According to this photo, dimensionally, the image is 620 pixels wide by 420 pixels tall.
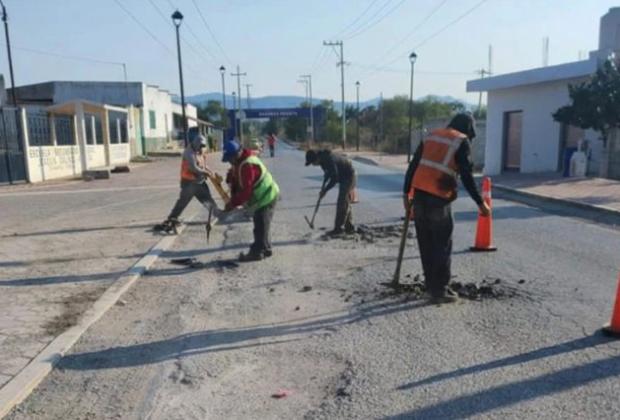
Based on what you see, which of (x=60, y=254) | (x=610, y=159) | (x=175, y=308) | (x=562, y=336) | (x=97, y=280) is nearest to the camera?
(x=562, y=336)

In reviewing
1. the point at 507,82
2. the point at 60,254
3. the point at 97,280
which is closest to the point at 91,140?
the point at 507,82

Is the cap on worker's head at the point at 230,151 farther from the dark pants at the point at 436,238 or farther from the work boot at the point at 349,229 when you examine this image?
the work boot at the point at 349,229

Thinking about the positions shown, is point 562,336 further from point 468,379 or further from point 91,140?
point 91,140

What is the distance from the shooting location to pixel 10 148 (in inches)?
780

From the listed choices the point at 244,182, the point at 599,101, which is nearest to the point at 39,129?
the point at 244,182

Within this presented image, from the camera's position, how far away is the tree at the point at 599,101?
16.0m

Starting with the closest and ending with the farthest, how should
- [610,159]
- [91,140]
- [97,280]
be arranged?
[97,280]
[610,159]
[91,140]

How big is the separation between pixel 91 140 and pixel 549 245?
81.2 feet

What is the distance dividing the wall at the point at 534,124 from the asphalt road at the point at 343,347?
47.3 feet

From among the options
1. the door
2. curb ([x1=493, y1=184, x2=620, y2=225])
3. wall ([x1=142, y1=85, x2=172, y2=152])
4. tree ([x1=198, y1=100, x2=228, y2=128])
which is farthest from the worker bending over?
tree ([x1=198, y1=100, x2=228, y2=128])

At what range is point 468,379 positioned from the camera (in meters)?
3.91

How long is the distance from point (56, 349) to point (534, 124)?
67.8ft

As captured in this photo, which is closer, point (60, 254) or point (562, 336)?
point (562, 336)

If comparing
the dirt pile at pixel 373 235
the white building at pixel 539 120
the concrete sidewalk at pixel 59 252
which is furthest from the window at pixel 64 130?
the dirt pile at pixel 373 235
